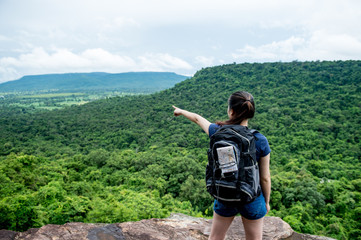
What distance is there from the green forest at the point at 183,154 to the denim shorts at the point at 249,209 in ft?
17.5

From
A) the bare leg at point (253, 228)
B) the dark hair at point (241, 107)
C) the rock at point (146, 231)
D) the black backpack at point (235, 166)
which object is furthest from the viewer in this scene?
the rock at point (146, 231)

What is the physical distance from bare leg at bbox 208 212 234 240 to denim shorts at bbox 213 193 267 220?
7 centimetres

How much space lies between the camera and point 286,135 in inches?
1441

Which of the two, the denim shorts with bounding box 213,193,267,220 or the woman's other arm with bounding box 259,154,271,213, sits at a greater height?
the woman's other arm with bounding box 259,154,271,213

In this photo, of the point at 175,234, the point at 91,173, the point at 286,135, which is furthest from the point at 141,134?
the point at 175,234

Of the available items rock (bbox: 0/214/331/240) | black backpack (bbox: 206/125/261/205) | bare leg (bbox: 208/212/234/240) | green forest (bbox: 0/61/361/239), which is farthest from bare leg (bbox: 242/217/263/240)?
green forest (bbox: 0/61/361/239)

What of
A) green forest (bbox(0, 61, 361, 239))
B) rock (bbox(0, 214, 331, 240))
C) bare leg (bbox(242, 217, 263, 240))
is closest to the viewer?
bare leg (bbox(242, 217, 263, 240))

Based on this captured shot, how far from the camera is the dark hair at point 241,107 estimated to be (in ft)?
6.68

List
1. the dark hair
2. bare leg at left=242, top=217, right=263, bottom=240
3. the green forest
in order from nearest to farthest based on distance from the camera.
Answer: the dark hair
bare leg at left=242, top=217, right=263, bottom=240
the green forest

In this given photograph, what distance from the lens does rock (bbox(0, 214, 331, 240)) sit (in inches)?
147

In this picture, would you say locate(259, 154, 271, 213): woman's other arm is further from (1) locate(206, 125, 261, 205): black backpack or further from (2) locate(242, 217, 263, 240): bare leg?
(2) locate(242, 217, 263, 240): bare leg

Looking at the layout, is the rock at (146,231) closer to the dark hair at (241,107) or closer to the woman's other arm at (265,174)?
the woman's other arm at (265,174)

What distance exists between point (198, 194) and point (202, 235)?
44.7 feet

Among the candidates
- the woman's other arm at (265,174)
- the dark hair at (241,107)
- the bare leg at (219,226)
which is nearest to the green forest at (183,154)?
the bare leg at (219,226)
